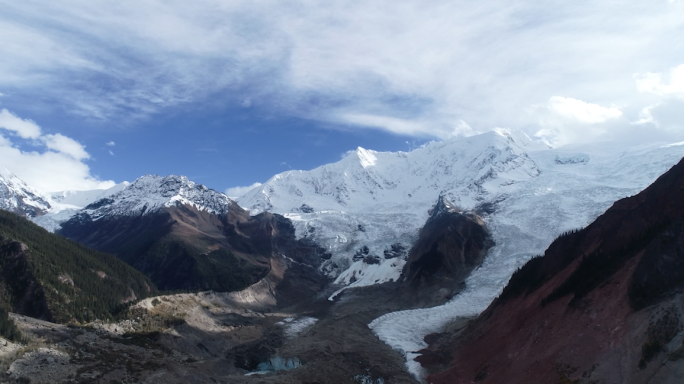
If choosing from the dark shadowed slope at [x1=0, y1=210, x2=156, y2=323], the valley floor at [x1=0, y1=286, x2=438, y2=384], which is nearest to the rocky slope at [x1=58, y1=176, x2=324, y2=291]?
the dark shadowed slope at [x1=0, y1=210, x2=156, y2=323]

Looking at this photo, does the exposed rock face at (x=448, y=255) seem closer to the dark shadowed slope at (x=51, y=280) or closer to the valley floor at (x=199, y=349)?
the valley floor at (x=199, y=349)

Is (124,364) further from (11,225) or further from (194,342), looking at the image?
(11,225)

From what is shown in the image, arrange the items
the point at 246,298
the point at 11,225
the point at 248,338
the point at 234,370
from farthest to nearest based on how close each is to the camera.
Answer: the point at 246,298, the point at 11,225, the point at 248,338, the point at 234,370

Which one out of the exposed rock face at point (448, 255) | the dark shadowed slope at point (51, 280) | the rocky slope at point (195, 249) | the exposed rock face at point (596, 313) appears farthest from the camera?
the rocky slope at point (195, 249)

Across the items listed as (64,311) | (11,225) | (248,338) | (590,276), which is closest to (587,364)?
(590,276)

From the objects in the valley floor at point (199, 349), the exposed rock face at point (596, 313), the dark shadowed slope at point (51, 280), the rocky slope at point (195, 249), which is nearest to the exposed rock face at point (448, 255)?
the valley floor at point (199, 349)
